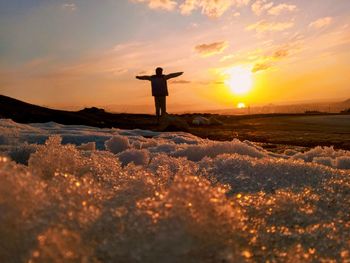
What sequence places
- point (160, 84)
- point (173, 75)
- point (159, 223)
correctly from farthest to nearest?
point (173, 75) < point (160, 84) < point (159, 223)

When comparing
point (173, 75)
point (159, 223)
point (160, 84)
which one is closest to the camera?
point (159, 223)

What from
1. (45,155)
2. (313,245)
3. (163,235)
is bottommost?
(313,245)

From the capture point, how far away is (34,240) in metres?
1.23

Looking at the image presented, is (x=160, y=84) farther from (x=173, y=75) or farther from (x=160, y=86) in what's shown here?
(x=173, y=75)

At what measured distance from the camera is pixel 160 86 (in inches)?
525

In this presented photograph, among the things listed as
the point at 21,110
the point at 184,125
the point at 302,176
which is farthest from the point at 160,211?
the point at 21,110

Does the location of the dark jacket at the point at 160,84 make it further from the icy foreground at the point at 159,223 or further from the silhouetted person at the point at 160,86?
the icy foreground at the point at 159,223

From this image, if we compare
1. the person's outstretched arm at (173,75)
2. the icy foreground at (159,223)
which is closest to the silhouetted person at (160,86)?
the person's outstretched arm at (173,75)

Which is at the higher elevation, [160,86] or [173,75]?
[173,75]

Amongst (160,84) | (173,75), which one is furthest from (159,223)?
(173,75)

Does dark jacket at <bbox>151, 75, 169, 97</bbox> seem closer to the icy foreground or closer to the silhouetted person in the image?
the silhouetted person

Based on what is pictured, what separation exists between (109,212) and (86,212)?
0.10m

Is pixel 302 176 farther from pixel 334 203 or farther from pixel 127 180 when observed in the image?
pixel 127 180

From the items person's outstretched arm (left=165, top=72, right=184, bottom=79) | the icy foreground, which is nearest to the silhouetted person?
person's outstretched arm (left=165, top=72, right=184, bottom=79)
